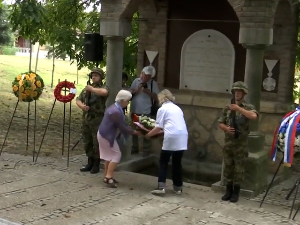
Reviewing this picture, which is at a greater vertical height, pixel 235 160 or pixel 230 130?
pixel 230 130

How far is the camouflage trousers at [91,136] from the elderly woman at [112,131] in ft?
2.55

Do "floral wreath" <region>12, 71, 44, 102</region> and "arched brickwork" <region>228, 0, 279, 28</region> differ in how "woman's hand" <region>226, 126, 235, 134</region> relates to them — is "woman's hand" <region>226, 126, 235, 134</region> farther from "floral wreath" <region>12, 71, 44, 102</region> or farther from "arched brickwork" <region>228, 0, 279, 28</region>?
"floral wreath" <region>12, 71, 44, 102</region>

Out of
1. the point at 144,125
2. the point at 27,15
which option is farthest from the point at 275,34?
the point at 27,15

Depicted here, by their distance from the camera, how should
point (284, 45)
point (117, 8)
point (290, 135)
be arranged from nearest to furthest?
point (290, 135), point (117, 8), point (284, 45)

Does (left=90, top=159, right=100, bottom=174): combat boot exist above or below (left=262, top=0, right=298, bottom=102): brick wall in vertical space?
below

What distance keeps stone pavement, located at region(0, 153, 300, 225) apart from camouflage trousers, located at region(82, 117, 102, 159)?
0.43m

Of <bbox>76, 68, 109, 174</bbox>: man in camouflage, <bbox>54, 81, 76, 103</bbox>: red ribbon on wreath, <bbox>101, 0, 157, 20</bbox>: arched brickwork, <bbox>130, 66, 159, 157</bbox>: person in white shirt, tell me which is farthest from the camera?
<bbox>130, 66, 159, 157</bbox>: person in white shirt

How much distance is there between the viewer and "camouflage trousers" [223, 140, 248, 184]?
802cm

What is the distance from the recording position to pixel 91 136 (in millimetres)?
9484

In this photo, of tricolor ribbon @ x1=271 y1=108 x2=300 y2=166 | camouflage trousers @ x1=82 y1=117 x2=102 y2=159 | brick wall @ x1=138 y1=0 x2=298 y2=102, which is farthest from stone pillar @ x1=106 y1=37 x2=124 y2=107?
tricolor ribbon @ x1=271 y1=108 x2=300 y2=166

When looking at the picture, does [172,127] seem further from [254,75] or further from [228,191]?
[254,75]

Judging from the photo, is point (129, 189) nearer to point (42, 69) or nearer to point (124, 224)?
point (124, 224)

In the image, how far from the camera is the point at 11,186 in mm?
8258

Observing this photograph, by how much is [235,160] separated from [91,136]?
8.73 feet
